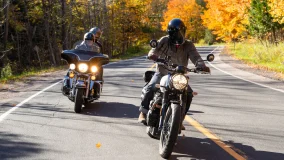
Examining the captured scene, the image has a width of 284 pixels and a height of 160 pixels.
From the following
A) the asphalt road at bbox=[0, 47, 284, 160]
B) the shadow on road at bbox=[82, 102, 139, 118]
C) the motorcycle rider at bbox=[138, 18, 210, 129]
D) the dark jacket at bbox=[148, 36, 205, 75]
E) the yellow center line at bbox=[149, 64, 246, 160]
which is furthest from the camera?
the shadow on road at bbox=[82, 102, 139, 118]

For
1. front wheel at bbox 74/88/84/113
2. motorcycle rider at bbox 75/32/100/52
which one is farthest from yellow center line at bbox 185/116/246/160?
motorcycle rider at bbox 75/32/100/52

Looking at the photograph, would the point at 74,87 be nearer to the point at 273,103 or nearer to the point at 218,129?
the point at 218,129

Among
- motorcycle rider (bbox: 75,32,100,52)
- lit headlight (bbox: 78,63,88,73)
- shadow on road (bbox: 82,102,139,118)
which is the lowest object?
shadow on road (bbox: 82,102,139,118)

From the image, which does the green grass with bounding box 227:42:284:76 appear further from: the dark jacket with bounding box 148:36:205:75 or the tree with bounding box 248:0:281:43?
the dark jacket with bounding box 148:36:205:75

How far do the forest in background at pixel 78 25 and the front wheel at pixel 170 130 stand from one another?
50.6 feet

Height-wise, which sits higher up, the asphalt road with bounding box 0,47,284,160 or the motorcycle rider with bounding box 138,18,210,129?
the motorcycle rider with bounding box 138,18,210,129

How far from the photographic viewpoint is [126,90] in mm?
12211

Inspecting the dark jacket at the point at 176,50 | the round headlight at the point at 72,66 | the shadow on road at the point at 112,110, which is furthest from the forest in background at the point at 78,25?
the dark jacket at the point at 176,50

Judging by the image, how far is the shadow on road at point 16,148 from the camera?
5.36 m

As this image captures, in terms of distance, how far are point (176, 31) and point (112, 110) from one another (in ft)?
11.8

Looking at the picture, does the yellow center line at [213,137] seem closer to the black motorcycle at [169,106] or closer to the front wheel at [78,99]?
the black motorcycle at [169,106]

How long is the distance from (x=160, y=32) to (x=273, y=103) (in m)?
69.3

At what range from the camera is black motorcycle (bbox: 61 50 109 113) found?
28.3 ft

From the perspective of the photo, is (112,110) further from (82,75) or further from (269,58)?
(269,58)
